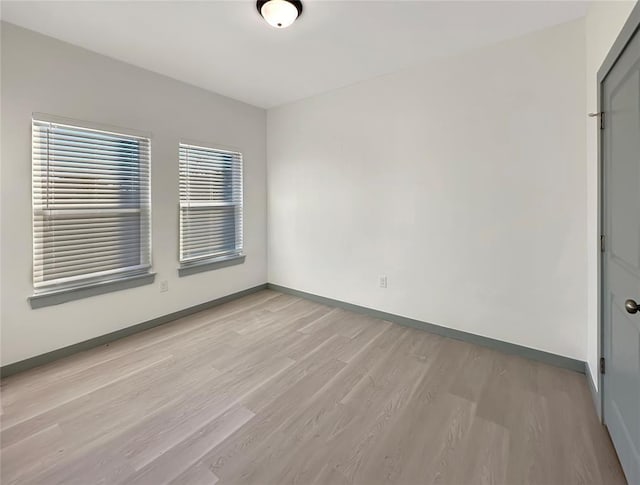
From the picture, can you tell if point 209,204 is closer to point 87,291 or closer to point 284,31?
point 87,291

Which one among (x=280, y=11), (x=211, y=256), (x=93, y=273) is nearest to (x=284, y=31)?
(x=280, y=11)

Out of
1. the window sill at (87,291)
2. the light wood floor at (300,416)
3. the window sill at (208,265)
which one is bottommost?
the light wood floor at (300,416)

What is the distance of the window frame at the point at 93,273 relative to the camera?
7.90 feet

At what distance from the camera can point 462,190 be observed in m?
2.81

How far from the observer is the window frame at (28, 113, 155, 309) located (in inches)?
94.8

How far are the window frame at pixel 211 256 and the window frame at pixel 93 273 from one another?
33cm

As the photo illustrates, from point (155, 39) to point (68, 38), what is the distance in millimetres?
696

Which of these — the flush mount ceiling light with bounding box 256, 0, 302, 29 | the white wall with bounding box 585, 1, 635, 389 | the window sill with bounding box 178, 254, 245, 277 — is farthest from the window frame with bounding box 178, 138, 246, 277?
the white wall with bounding box 585, 1, 635, 389

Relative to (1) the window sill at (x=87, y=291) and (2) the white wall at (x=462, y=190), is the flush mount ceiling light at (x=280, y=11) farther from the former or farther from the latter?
(1) the window sill at (x=87, y=291)

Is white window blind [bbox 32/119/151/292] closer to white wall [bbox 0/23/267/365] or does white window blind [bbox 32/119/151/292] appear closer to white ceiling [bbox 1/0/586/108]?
white wall [bbox 0/23/267/365]

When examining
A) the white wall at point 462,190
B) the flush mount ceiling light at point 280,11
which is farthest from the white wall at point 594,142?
the flush mount ceiling light at point 280,11

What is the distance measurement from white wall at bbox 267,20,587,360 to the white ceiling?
29 cm

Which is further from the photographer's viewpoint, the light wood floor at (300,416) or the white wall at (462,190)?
the white wall at (462,190)

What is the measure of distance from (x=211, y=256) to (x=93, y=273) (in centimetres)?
126
